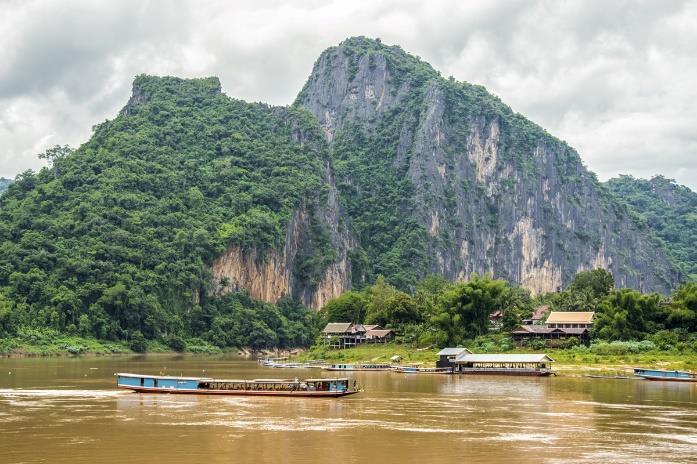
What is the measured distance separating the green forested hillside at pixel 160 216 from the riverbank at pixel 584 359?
127 feet

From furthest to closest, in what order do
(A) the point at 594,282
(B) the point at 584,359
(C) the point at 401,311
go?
(A) the point at 594,282 → (C) the point at 401,311 → (B) the point at 584,359

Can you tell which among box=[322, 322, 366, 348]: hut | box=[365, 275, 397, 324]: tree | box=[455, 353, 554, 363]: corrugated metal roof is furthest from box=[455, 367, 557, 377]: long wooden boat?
box=[365, 275, 397, 324]: tree

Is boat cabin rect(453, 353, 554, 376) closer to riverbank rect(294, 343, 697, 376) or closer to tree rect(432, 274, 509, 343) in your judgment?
riverbank rect(294, 343, 697, 376)

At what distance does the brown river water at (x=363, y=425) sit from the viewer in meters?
33.1

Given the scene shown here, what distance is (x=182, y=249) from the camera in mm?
136625

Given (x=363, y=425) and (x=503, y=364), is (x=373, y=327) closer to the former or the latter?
(x=503, y=364)

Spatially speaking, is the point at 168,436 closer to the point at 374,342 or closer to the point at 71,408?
the point at 71,408

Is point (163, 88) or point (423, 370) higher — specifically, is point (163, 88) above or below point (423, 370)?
above

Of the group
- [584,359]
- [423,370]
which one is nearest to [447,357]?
[423,370]

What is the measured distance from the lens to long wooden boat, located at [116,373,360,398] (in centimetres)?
5422

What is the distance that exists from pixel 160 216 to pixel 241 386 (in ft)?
292

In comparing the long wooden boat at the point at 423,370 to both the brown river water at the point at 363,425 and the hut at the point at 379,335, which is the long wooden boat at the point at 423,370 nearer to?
the brown river water at the point at 363,425

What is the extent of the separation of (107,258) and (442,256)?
3453 inches

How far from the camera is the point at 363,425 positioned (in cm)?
4072
